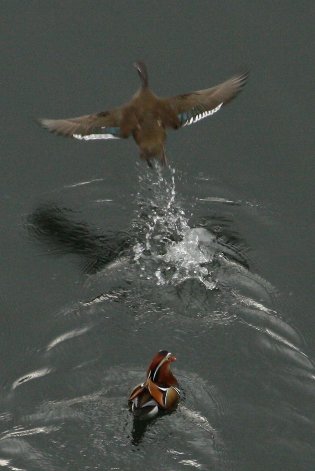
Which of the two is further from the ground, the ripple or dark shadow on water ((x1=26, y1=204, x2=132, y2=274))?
dark shadow on water ((x1=26, y1=204, x2=132, y2=274))

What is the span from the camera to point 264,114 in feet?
81.4

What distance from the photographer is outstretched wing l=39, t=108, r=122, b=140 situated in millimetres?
20516

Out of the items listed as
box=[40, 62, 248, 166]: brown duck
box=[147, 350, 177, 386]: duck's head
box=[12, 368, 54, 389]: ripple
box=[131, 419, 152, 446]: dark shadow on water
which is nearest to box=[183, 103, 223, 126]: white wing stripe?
box=[40, 62, 248, 166]: brown duck

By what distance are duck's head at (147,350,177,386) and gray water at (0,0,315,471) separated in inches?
20.2

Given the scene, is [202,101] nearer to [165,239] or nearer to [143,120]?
[143,120]

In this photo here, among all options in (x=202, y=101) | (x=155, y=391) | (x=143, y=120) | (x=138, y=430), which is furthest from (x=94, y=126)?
(x=138, y=430)

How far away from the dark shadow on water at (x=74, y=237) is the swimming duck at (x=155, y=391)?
12.4ft

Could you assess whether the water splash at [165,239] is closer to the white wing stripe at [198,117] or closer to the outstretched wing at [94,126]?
the white wing stripe at [198,117]

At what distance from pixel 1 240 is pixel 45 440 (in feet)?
19.8

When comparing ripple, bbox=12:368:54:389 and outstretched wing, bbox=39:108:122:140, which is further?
outstretched wing, bbox=39:108:122:140

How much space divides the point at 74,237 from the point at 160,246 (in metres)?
1.72

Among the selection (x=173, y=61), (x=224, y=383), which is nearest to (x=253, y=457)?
(x=224, y=383)

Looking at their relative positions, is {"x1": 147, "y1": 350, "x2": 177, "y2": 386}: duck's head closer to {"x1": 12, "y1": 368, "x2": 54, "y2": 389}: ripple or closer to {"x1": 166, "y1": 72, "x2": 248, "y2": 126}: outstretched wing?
{"x1": 12, "y1": 368, "x2": 54, "y2": 389}: ripple

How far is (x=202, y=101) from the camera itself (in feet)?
69.6
